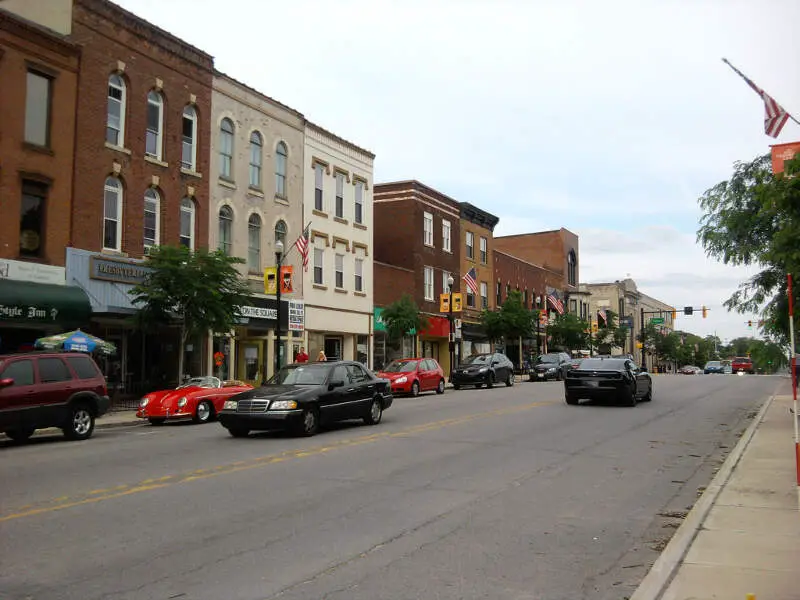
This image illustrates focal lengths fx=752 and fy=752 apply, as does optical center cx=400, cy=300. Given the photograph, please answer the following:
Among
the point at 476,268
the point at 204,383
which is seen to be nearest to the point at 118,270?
the point at 204,383

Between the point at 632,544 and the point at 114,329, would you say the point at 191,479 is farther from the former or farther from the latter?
the point at 114,329

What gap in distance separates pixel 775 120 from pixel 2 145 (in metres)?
20.0

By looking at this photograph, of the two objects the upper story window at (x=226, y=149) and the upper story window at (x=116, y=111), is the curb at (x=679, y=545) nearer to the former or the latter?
the upper story window at (x=116, y=111)

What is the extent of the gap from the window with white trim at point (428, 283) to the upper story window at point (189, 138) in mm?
19984

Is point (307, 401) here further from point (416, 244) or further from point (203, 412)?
point (416, 244)

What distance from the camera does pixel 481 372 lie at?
3372 centimetres

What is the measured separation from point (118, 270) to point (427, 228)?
79.9 ft

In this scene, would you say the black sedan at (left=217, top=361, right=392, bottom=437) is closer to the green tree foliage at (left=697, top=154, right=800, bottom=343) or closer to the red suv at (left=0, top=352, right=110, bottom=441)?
the red suv at (left=0, top=352, right=110, bottom=441)

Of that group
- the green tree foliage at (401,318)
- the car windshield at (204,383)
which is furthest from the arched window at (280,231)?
the car windshield at (204,383)

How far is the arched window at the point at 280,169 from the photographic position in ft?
107

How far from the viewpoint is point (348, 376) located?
16.5m

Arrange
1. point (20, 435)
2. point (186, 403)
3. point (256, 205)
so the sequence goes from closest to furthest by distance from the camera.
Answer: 1. point (20, 435)
2. point (186, 403)
3. point (256, 205)

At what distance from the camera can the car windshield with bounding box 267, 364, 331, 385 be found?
1575 cm

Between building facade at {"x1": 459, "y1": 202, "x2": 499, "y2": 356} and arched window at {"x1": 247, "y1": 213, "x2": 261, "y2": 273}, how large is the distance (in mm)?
19927
